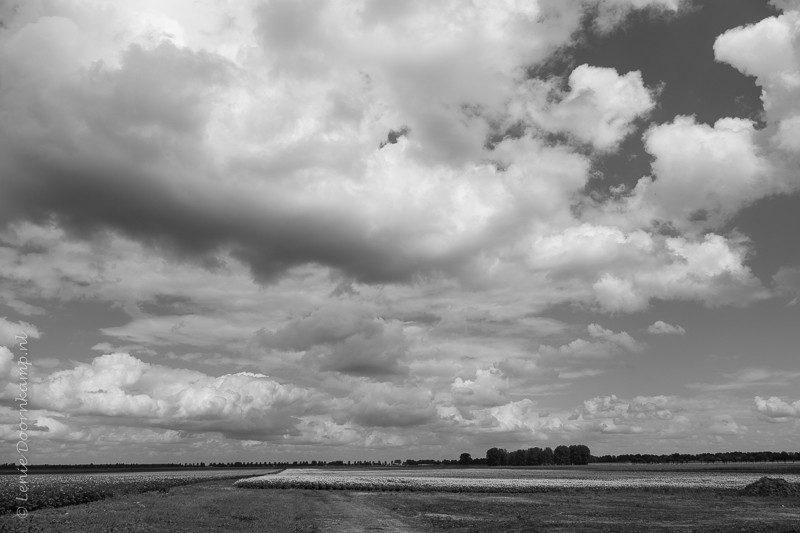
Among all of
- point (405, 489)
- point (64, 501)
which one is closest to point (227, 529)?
point (64, 501)

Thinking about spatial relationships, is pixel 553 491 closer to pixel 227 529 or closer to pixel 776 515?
pixel 776 515

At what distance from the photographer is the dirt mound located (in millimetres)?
63494

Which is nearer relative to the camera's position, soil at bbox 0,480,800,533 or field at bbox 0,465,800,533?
soil at bbox 0,480,800,533

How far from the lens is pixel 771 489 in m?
64.5

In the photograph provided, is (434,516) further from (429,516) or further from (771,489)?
(771,489)

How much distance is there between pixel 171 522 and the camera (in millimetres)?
36188

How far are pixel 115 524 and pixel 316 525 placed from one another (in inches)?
453

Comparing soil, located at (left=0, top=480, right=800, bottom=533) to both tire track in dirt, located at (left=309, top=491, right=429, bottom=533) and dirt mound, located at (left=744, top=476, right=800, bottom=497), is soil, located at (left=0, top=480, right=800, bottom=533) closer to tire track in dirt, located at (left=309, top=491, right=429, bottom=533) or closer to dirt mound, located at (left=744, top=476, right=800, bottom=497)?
tire track in dirt, located at (left=309, top=491, right=429, bottom=533)

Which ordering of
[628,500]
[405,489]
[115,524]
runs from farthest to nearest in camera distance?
[405,489]
[628,500]
[115,524]

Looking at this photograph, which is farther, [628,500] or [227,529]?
[628,500]

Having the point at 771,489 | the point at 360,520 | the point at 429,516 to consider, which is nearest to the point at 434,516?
the point at 429,516

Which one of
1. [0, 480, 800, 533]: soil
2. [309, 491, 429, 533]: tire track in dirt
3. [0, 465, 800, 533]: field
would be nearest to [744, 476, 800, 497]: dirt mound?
[0, 465, 800, 533]: field

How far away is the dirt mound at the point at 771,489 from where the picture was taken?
208 feet

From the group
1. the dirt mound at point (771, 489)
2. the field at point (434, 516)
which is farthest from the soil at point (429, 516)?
the dirt mound at point (771, 489)
